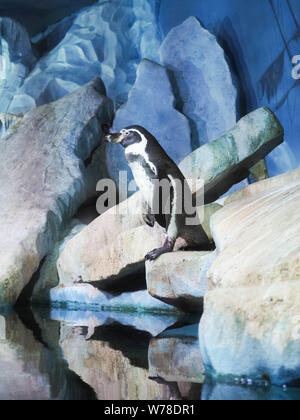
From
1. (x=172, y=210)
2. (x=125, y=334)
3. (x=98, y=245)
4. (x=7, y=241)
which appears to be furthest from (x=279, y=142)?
(x=7, y=241)

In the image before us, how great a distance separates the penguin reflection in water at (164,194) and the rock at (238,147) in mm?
450

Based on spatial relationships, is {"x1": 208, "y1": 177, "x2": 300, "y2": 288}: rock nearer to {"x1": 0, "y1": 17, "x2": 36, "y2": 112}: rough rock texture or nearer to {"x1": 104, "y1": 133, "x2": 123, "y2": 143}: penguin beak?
{"x1": 104, "y1": 133, "x2": 123, "y2": 143}: penguin beak

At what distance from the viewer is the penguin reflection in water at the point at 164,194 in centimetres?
361

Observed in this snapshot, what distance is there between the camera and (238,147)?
4.09m

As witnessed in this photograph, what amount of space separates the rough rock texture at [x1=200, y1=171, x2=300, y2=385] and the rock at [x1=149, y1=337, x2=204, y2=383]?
9 cm

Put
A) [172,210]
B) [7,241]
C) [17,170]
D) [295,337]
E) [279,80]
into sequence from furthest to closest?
[17,170], [7,241], [279,80], [172,210], [295,337]

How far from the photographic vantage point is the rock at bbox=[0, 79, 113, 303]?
4.84 meters

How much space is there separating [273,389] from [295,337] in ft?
0.56

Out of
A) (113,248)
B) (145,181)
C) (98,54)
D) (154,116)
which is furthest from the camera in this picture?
(98,54)

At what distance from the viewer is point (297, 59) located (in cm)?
433

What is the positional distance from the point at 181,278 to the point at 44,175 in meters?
2.52

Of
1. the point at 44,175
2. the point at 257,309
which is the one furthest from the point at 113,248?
the point at 257,309

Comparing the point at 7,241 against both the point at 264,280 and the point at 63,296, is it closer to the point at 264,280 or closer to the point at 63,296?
the point at 63,296

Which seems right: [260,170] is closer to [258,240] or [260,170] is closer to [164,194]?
[164,194]
